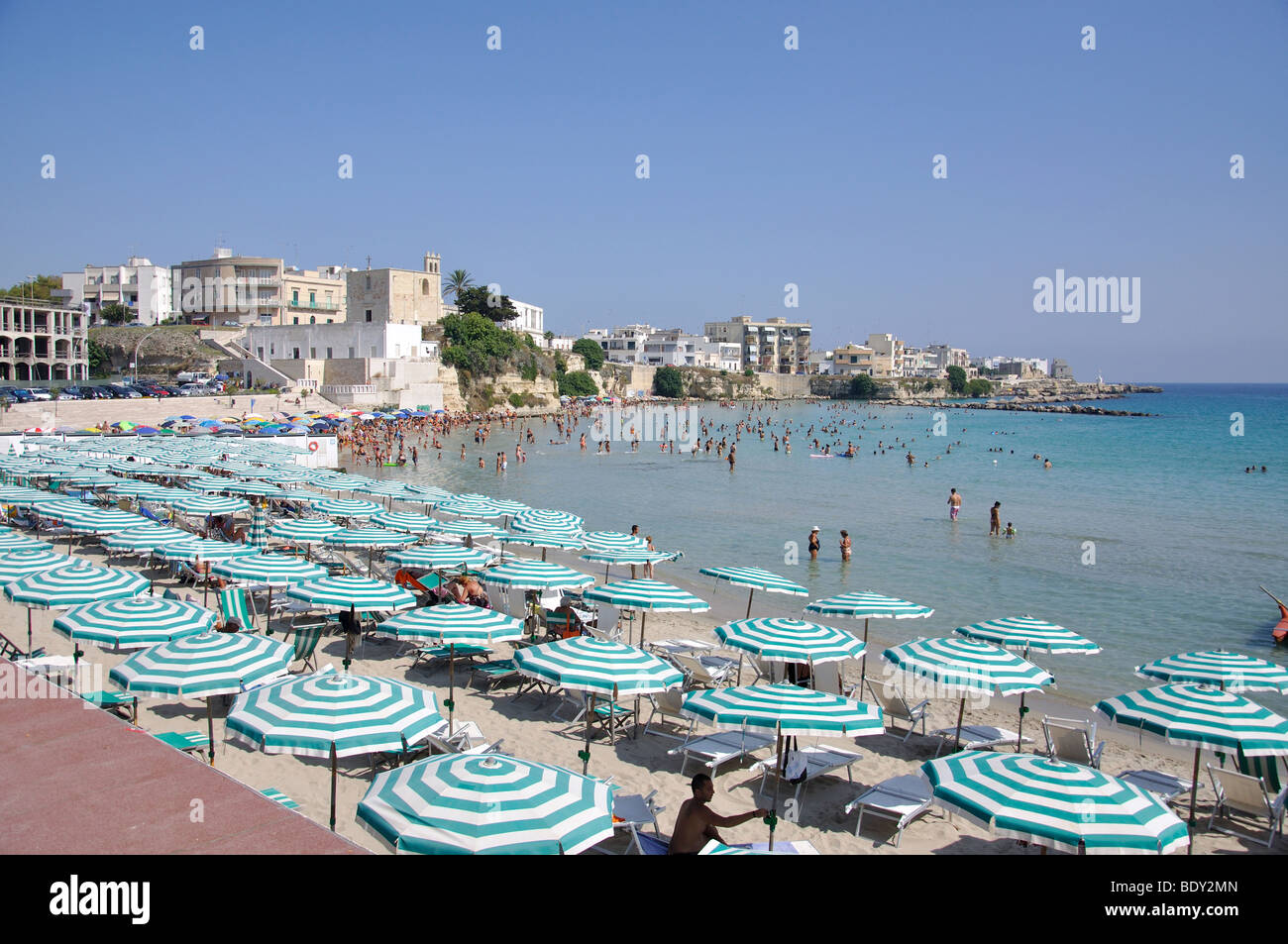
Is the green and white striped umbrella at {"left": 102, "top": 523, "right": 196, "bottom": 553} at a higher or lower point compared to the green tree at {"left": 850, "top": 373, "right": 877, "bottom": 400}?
lower

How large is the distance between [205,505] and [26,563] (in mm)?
6210

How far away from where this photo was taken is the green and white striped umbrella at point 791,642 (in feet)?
29.9

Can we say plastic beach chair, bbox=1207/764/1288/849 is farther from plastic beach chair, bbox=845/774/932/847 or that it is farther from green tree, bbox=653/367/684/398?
green tree, bbox=653/367/684/398

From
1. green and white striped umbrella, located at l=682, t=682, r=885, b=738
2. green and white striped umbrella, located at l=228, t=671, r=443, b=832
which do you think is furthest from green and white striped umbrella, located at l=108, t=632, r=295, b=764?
green and white striped umbrella, located at l=682, t=682, r=885, b=738

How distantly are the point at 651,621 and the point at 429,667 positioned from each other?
5075mm

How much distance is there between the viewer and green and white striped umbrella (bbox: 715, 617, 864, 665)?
9117 mm

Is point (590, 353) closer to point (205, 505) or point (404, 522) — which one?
point (404, 522)

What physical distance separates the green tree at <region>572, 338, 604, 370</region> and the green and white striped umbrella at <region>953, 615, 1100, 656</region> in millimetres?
94231

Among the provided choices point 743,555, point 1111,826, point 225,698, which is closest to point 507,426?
point 743,555

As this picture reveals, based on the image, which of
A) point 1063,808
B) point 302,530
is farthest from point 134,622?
point 1063,808

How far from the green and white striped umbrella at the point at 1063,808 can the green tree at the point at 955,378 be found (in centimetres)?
16578

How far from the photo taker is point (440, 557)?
45.6 ft

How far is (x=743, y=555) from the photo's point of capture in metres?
21.9
